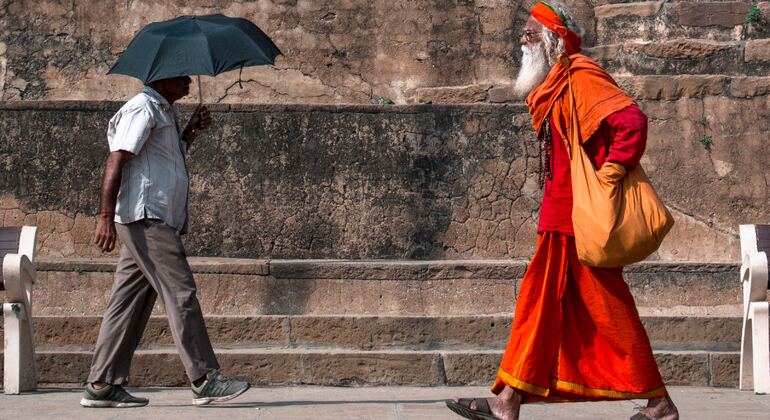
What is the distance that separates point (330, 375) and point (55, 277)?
1901mm

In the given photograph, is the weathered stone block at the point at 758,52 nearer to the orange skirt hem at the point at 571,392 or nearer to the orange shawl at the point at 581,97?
the orange shawl at the point at 581,97

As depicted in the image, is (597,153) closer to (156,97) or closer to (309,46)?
(156,97)

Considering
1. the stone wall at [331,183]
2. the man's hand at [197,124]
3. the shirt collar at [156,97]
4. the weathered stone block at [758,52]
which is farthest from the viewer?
the weathered stone block at [758,52]

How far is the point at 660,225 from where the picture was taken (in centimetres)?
474

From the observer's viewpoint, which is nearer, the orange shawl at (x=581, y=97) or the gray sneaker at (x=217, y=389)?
the orange shawl at (x=581, y=97)

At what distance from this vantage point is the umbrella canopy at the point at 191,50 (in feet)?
17.9

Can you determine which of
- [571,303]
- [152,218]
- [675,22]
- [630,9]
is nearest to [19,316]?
[152,218]

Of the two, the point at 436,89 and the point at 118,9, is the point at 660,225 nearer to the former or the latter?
the point at 436,89

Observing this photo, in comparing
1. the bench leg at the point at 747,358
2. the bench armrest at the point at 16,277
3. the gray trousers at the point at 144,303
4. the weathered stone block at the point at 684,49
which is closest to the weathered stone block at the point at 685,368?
the bench leg at the point at 747,358

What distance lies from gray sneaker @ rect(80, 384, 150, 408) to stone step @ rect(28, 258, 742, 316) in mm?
1552

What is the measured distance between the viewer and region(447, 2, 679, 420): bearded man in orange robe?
15.6ft

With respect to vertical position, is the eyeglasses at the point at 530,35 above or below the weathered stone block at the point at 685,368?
above

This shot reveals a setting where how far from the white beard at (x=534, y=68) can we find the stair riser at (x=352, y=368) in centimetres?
178

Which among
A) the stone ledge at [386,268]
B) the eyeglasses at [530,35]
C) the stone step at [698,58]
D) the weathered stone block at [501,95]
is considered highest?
the eyeglasses at [530,35]
